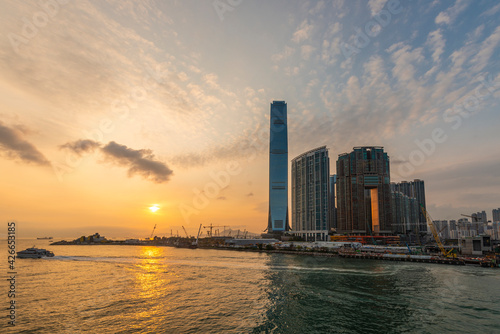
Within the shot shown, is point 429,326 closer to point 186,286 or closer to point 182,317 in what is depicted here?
point 182,317

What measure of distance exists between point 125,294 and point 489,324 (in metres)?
65.7

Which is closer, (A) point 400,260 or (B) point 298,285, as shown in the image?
(B) point 298,285

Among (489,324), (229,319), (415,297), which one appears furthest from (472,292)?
(229,319)

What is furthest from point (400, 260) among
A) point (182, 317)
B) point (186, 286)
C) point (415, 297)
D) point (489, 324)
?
point (182, 317)

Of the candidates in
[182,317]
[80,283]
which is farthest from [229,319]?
[80,283]

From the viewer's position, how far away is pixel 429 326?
37.8 m

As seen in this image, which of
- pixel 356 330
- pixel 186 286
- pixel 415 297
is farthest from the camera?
pixel 186 286

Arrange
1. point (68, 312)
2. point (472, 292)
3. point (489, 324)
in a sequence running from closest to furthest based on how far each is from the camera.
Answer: point (489, 324) → point (68, 312) → point (472, 292)

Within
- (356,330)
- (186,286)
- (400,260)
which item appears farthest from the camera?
(400,260)

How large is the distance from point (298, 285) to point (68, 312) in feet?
159

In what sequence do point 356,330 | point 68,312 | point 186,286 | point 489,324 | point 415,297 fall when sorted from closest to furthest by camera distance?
1. point 356,330
2. point 489,324
3. point 68,312
4. point 415,297
5. point 186,286

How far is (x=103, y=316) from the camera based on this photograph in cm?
4109

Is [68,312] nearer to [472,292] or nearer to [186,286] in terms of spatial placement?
[186,286]

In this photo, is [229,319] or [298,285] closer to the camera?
[229,319]
